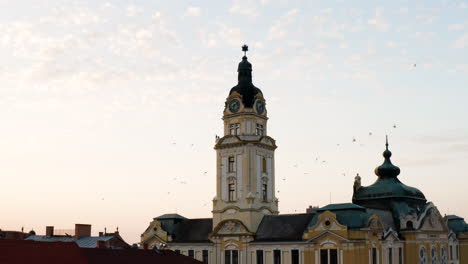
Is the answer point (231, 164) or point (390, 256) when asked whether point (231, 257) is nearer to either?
point (231, 164)

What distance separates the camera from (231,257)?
7594 centimetres

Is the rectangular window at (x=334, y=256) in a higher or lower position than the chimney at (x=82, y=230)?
lower

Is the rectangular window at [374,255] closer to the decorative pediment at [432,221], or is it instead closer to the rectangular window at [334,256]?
the rectangular window at [334,256]

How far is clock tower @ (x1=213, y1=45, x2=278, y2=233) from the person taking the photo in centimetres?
7638

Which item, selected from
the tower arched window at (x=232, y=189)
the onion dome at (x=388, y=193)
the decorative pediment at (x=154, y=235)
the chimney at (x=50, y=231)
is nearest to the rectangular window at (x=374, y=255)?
the onion dome at (x=388, y=193)

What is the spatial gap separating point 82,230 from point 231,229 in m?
25.9

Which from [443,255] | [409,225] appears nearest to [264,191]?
[409,225]

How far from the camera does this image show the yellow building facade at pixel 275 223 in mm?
68625

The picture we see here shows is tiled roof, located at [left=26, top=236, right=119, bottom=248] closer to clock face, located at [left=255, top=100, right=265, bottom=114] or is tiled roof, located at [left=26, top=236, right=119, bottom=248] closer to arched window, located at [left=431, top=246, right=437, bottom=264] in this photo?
clock face, located at [left=255, top=100, right=265, bottom=114]

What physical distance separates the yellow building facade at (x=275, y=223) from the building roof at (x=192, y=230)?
12cm

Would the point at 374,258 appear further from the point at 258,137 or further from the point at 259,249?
the point at 258,137

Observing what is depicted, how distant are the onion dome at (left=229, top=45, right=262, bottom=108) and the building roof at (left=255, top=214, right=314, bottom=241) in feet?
45.0

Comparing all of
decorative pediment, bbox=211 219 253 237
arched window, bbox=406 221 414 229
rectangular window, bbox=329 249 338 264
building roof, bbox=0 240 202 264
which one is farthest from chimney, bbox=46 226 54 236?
arched window, bbox=406 221 414 229

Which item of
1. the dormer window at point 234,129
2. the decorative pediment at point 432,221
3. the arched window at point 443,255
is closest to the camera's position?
the decorative pediment at point 432,221
